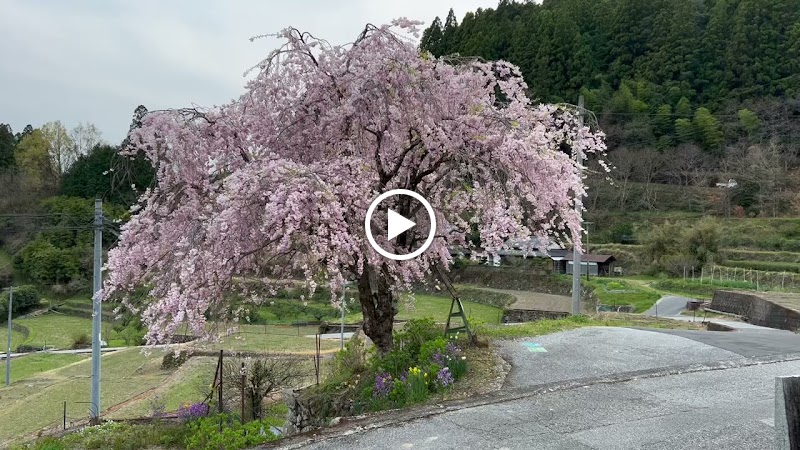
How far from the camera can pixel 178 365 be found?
20109 millimetres

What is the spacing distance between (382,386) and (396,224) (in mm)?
1795

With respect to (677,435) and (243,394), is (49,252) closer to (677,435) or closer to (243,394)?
(243,394)

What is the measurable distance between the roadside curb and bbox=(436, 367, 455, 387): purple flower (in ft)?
1.56

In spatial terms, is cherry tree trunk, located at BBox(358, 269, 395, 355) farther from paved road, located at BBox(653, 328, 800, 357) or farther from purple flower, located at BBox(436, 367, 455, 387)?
paved road, located at BBox(653, 328, 800, 357)

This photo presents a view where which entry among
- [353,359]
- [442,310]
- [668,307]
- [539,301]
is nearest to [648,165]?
[539,301]

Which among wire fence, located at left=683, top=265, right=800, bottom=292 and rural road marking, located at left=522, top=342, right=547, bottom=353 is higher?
rural road marking, located at left=522, top=342, right=547, bottom=353

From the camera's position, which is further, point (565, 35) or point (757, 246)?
point (565, 35)

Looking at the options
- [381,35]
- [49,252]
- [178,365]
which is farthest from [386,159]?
[49,252]

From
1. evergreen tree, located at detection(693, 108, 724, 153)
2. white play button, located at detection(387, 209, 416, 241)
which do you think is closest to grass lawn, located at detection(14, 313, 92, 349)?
white play button, located at detection(387, 209, 416, 241)

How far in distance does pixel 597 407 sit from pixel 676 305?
2012cm

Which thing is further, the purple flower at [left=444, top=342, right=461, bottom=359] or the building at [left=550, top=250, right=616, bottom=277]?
the building at [left=550, top=250, right=616, bottom=277]

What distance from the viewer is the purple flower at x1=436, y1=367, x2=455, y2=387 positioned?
618 centimetres

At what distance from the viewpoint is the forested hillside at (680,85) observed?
45500mm

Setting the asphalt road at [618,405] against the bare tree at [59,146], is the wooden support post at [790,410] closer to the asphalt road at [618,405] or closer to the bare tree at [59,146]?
the asphalt road at [618,405]
